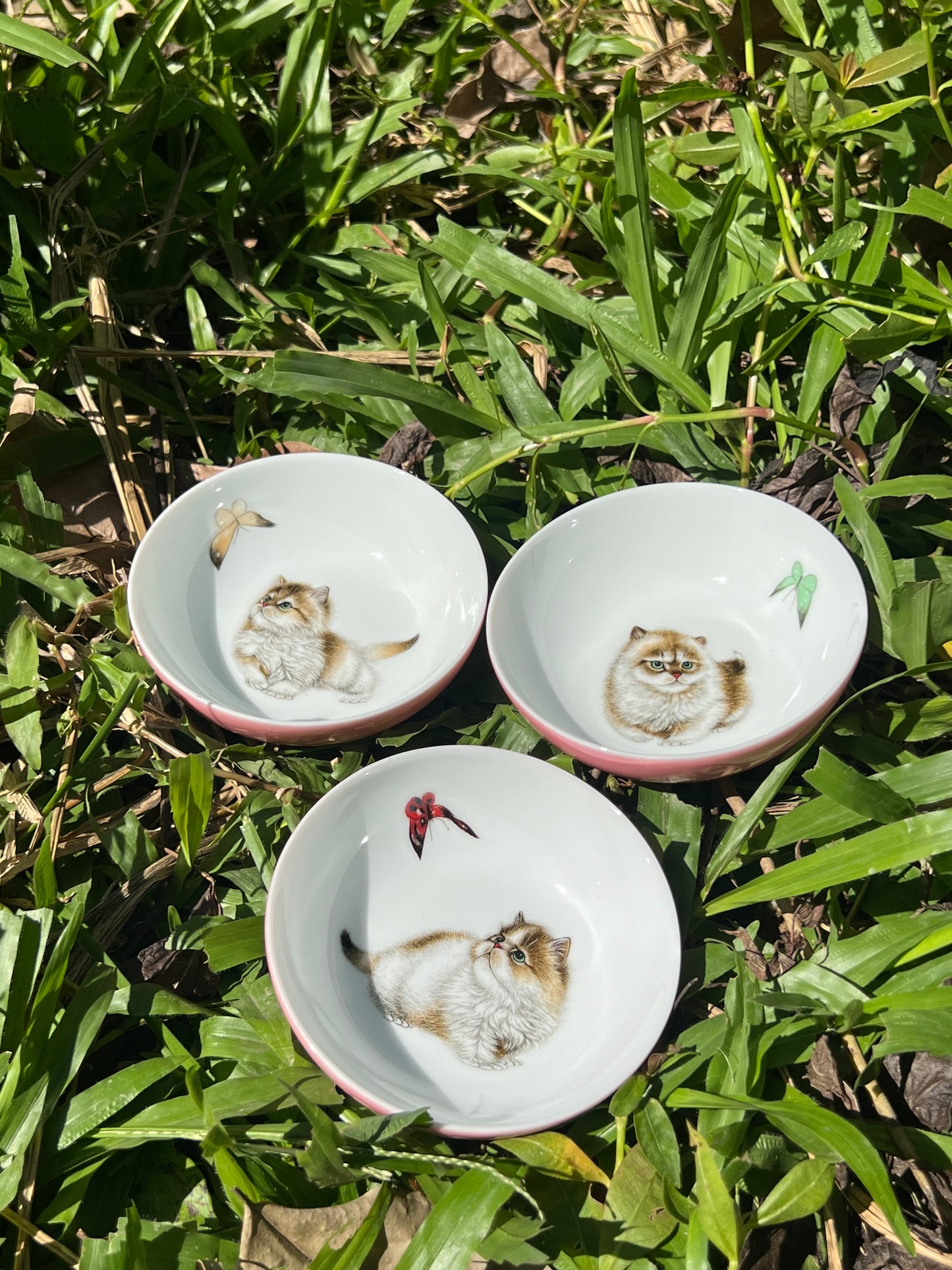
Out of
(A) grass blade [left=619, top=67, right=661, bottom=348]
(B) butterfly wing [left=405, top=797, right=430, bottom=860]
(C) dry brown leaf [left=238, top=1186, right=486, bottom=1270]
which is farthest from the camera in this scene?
(A) grass blade [left=619, top=67, right=661, bottom=348]

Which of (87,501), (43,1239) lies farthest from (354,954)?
(87,501)

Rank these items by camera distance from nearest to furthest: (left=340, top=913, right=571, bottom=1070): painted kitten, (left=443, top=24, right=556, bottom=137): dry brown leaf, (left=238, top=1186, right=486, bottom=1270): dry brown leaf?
1. (left=238, top=1186, right=486, bottom=1270): dry brown leaf
2. (left=340, top=913, right=571, bottom=1070): painted kitten
3. (left=443, top=24, right=556, bottom=137): dry brown leaf

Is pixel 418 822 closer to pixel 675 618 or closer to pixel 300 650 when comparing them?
pixel 300 650


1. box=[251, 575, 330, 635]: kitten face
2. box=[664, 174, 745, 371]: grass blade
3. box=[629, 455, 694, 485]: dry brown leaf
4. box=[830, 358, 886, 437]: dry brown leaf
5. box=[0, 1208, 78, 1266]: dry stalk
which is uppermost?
box=[664, 174, 745, 371]: grass blade

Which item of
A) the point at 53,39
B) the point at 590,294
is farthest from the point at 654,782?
the point at 53,39

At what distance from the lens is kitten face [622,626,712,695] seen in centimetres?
169

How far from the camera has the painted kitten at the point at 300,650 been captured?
1710 mm

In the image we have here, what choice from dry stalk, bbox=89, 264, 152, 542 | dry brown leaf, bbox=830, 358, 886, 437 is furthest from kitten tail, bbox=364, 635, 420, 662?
dry brown leaf, bbox=830, 358, 886, 437

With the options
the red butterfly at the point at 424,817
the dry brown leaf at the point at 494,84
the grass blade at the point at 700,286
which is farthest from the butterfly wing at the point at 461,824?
the dry brown leaf at the point at 494,84

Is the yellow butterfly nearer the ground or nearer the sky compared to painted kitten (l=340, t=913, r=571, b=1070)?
nearer the sky

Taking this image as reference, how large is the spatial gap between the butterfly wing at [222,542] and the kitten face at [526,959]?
806 millimetres

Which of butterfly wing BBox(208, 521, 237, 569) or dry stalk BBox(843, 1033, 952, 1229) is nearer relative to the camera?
dry stalk BBox(843, 1033, 952, 1229)

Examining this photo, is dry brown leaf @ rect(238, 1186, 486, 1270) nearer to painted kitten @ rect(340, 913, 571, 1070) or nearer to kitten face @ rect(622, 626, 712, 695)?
painted kitten @ rect(340, 913, 571, 1070)

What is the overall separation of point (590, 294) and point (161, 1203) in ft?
5.41
